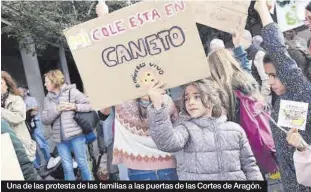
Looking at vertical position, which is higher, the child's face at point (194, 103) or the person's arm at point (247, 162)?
the child's face at point (194, 103)

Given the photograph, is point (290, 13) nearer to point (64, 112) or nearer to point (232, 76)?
point (232, 76)

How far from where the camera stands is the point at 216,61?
250 cm

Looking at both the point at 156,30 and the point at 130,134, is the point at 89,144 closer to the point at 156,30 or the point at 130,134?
the point at 130,134

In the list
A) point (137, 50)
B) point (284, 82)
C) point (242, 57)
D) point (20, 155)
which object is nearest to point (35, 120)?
point (20, 155)

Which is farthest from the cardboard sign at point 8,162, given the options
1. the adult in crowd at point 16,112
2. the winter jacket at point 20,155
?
the adult in crowd at point 16,112

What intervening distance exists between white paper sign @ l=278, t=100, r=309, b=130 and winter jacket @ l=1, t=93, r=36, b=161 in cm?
131

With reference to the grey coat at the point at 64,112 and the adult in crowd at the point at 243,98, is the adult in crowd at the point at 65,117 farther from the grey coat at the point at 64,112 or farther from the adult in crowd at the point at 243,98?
the adult in crowd at the point at 243,98

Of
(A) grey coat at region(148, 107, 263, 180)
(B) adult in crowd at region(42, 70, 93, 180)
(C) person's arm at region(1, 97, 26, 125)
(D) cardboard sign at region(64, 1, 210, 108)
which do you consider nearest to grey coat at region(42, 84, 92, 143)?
(B) adult in crowd at region(42, 70, 93, 180)

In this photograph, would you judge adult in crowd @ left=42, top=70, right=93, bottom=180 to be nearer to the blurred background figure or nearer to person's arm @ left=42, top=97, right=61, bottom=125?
person's arm @ left=42, top=97, right=61, bottom=125

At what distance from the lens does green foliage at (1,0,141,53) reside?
2443 millimetres

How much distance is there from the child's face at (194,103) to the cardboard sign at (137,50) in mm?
227

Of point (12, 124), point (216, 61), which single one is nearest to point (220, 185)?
point (216, 61)

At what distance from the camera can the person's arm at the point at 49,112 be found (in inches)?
106

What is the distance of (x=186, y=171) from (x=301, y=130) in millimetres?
535
